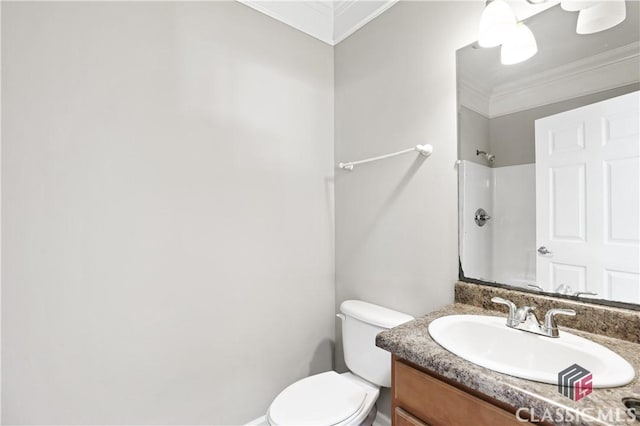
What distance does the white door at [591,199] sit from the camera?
892mm

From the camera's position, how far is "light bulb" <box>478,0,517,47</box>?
3.51 ft

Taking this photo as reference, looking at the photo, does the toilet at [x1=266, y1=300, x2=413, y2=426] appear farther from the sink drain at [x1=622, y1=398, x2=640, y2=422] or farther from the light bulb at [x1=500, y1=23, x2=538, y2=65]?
the light bulb at [x1=500, y1=23, x2=538, y2=65]

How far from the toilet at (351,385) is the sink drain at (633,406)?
0.82 meters

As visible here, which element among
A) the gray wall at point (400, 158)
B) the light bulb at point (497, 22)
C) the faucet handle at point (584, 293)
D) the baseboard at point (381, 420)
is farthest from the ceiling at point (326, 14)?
the baseboard at point (381, 420)

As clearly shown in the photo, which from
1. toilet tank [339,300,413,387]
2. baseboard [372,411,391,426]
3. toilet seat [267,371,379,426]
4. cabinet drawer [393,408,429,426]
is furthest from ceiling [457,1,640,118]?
baseboard [372,411,391,426]

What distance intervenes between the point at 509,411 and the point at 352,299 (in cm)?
117

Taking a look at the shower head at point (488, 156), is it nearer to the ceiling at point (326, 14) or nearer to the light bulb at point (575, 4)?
the light bulb at point (575, 4)

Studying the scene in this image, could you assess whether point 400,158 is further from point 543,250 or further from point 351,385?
point 351,385

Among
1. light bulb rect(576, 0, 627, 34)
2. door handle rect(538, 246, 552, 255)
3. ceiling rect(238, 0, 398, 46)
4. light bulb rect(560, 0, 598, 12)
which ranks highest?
Result: ceiling rect(238, 0, 398, 46)

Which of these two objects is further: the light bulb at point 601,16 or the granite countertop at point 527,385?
the light bulb at point 601,16

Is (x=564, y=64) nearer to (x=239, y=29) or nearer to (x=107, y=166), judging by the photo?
(x=239, y=29)

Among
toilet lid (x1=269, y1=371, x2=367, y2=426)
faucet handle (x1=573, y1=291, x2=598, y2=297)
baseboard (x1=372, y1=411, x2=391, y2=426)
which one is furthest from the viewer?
baseboard (x1=372, y1=411, x2=391, y2=426)

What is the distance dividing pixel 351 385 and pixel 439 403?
2.42 feet

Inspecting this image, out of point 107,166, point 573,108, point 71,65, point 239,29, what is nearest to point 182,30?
point 239,29
